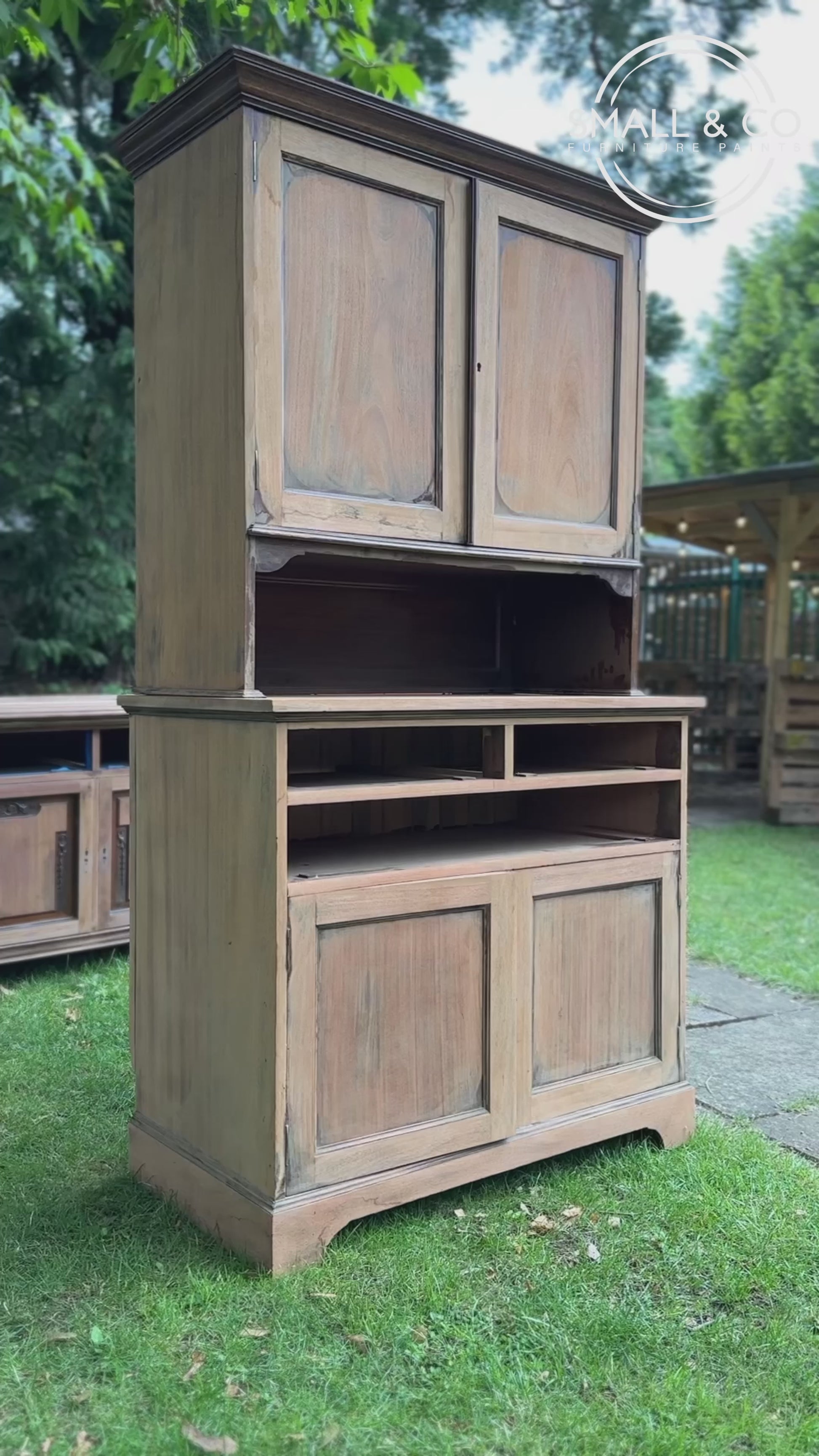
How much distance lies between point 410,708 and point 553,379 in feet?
3.23

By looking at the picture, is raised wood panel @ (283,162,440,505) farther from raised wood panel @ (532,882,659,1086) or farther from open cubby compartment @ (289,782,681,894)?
raised wood panel @ (532,882,659,1086)

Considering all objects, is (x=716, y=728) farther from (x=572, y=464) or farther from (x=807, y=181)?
(x=807, y=181)

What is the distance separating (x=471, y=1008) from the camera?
2.42 metres

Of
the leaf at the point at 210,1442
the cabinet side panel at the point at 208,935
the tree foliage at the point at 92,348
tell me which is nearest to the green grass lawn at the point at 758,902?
the cabinet side panel at the point at 208,935

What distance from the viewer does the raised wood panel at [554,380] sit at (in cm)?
260

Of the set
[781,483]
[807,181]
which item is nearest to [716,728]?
[781,483]

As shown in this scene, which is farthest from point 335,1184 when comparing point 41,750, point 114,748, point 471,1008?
point 41,750

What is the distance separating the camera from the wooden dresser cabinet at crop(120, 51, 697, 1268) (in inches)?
85.7

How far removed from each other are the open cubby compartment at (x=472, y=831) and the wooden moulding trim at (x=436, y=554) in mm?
578

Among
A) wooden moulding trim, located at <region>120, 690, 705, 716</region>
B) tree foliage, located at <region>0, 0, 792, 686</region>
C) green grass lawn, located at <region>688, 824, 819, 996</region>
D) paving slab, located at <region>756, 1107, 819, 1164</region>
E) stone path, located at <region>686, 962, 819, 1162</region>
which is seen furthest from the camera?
tree foliage, located at <region>0, 0, 792, 686</region>

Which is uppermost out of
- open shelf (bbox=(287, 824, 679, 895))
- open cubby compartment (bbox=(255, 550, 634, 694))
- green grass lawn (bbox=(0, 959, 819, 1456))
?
open cubby compartment (bbox=(255, 550, 634, 694))

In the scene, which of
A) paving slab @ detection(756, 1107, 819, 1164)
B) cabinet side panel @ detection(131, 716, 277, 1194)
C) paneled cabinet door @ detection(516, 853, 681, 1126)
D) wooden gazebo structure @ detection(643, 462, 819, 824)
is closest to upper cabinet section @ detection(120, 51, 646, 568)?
cabinet side panel @ detection(131, 716, 277, 1194)

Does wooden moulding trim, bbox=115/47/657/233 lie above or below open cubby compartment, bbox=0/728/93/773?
above

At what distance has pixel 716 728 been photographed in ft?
35.5
